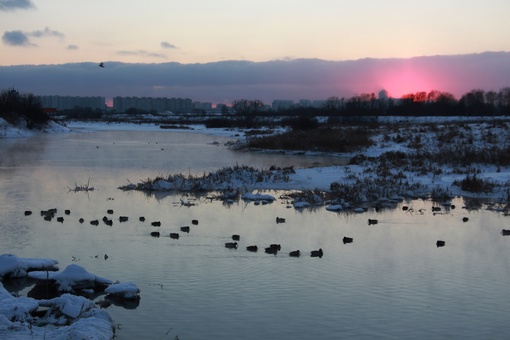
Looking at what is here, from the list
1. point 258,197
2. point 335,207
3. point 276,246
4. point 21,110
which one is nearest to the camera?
point 276,246

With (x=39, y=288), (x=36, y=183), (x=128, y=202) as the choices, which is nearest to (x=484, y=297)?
(x=39, y=288)

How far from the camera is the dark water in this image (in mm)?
8719

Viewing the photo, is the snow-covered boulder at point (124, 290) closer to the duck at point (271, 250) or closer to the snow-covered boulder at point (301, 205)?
the duck at point (271, 250)

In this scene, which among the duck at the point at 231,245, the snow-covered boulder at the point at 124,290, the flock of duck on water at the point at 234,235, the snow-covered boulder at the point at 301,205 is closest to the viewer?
the snow-covered boulder at the point at 124,290

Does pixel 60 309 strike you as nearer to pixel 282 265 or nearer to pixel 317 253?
pixel 282 265

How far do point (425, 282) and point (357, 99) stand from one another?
152m

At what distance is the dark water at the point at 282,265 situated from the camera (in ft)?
28.6

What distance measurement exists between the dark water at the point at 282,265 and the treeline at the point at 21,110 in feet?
211

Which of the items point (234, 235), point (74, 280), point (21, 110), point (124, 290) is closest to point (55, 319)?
point (124, 290)

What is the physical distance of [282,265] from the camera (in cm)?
1198

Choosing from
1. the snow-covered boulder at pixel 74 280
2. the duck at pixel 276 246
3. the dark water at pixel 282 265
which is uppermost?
the snow-covered boulder at pixel 74 280

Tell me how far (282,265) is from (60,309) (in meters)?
5.07

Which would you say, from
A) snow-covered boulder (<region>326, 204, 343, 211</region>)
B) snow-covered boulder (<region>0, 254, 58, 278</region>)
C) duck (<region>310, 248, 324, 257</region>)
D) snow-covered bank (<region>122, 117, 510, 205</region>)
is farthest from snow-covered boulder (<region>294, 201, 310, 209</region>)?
snow-covered boulder (<region>0, 254, 58, 278</region>)

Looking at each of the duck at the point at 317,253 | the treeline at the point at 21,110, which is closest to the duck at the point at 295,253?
the duck at the point at 317,253
